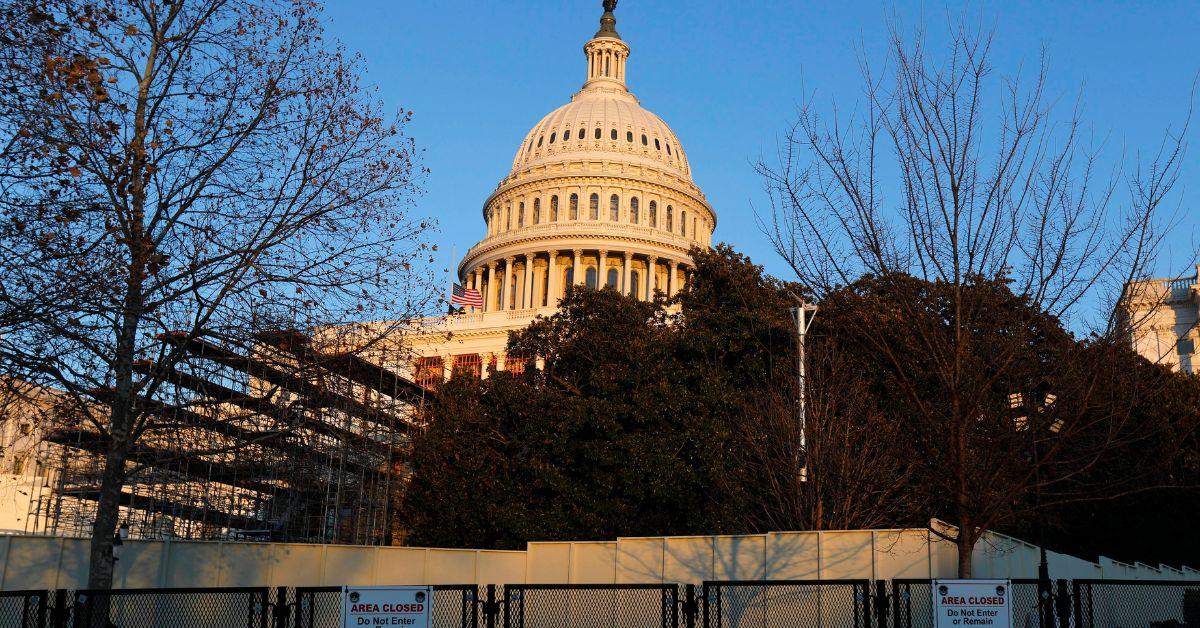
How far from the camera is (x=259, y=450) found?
21.1m

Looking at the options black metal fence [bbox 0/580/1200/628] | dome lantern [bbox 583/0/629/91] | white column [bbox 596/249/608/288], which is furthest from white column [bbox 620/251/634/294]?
black metal fence [bbox 0/580/1200/628]

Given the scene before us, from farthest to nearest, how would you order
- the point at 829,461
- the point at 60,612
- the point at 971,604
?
1. the point at 829,461
2. the point at 60,612
3. the point at 971,604

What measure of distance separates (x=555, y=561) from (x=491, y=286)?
252ft

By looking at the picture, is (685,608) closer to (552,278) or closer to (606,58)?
(552,278)

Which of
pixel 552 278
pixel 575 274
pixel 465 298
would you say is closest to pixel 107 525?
pixel 465 298

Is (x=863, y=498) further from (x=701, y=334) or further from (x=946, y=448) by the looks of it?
(x=946, y=448)

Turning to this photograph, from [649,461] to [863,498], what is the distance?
7.51 m

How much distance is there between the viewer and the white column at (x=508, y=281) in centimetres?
10054

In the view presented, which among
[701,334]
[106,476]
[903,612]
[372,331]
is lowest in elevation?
[903,612]

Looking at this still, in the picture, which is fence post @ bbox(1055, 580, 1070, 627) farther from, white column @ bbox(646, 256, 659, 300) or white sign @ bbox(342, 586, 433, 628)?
white column @ bbox(646, 256, 659, 300)

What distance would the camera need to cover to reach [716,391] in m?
37.2

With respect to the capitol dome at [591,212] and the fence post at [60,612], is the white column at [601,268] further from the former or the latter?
the fence post at [60,612]

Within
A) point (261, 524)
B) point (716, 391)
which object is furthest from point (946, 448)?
point (261, 524)

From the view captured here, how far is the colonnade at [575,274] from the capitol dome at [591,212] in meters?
0.09
